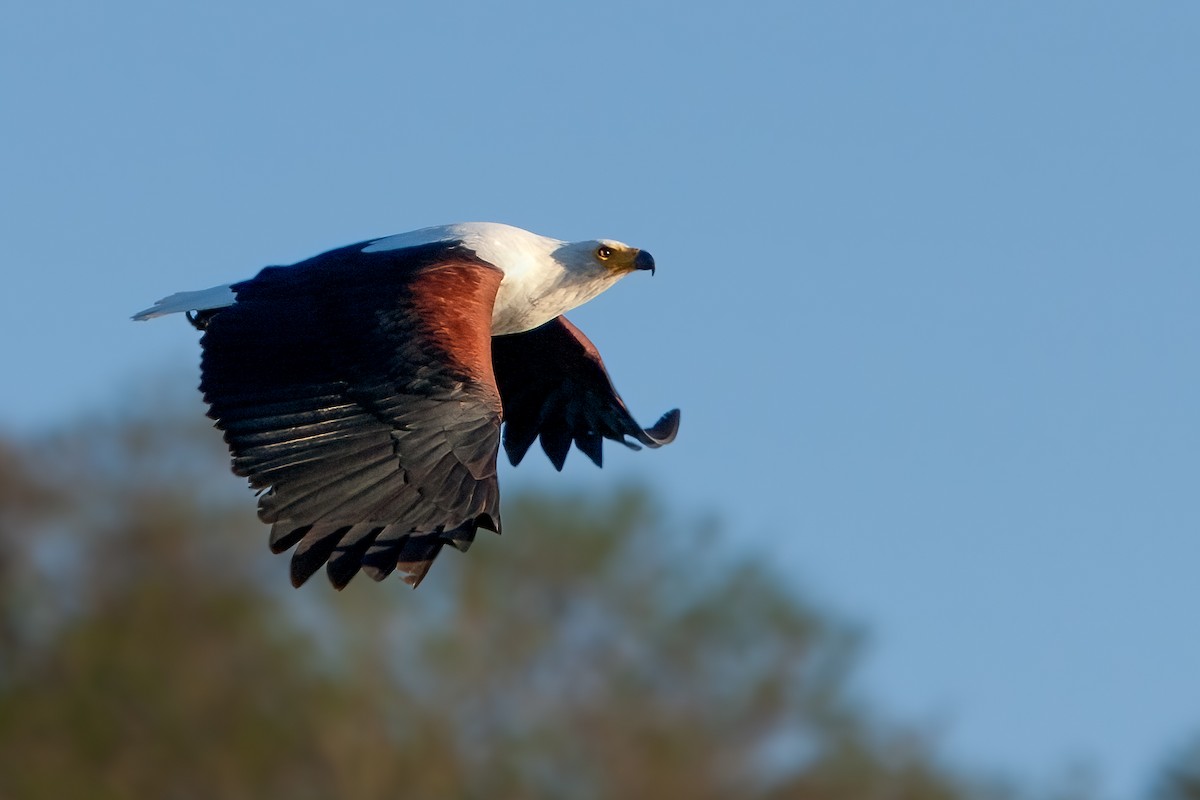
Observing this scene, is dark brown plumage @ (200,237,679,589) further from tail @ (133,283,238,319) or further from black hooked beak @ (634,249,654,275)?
black hooked beak @ (634,249,654,275)

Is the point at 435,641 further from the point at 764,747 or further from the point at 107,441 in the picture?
the point at 107,441

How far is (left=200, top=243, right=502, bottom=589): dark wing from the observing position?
29.1 ft

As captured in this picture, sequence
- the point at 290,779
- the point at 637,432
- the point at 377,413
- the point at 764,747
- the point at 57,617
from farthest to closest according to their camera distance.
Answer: the point at 57,617 < the point at 290,779 < the point at 764,747 < the point at 637,432 < the point at 377,413

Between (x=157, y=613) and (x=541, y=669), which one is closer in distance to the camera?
(x=541, y=669)

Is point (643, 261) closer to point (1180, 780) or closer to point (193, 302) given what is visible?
→ point (193, 302)

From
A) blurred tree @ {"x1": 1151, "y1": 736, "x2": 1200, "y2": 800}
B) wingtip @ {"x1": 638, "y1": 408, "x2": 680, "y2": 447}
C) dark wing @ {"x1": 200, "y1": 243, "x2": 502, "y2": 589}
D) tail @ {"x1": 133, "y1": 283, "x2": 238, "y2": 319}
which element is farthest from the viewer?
blurred tree @ {"x1": 1151, "y1": 736, "x2": 1200, "y2": 800}

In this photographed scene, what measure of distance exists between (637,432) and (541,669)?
14.0 meters

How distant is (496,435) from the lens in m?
9.28

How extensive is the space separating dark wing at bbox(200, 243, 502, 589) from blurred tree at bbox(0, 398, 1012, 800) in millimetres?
15127

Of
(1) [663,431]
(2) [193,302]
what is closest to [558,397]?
(1) [663,431]

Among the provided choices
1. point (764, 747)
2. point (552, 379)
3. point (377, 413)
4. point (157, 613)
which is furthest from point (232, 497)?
point (377, 413)

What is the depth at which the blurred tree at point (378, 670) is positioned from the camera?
81.2ft

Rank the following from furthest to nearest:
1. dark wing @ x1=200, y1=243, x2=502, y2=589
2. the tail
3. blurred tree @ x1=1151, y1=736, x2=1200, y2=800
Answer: blurred tree @ x1=1151, y1=736, x2=1200, y2=800 → the tail → dark wing @ x1=200, y1=243, x2=502, y2=589

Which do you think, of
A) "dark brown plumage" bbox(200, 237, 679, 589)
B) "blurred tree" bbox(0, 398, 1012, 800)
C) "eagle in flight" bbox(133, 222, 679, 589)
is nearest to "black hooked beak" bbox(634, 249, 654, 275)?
"eagle in flight" bbox(133, 222, 679, 589)
